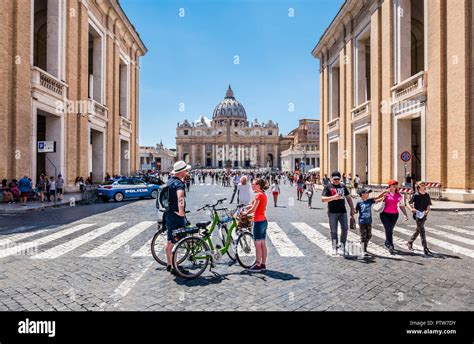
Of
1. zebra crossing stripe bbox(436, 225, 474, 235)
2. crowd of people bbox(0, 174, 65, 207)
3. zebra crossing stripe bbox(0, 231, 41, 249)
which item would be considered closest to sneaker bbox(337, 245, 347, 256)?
zebra crossing stripe bbox(436, 225, 474, 235)

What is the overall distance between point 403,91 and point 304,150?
54049mm

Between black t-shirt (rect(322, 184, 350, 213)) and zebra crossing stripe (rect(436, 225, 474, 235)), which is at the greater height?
black t-shirt (rect(322, 184, 350, 213))

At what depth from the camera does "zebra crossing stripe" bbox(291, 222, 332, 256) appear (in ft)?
27.0

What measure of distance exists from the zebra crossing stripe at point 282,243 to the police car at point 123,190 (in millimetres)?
12633

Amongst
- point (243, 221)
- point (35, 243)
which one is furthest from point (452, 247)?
point (35, 243)

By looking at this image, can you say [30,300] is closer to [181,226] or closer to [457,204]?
[181,226]

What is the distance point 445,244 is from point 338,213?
3205mm

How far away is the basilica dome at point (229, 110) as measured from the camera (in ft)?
574

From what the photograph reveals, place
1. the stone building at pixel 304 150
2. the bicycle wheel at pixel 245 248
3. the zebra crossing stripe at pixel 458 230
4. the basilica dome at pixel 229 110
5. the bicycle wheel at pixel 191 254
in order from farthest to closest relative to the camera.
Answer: the basilica dome at pixel 229 110 < the stone building at pixel 304 150 < the zebra crossing stripe at pixel 458 230 < the bicycle wheel at pixel 245 248 < the bicycle wheel at pixel 191 254

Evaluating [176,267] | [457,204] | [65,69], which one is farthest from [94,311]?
[65,69]

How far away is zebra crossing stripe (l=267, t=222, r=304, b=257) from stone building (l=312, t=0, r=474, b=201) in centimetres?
1159

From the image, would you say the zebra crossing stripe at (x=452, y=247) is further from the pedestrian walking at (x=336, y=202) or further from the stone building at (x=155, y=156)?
the stone building at (x=155, y=156)

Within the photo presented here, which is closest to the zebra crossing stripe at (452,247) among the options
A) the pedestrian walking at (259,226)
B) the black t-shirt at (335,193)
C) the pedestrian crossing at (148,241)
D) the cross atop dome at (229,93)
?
the pedestrian crossing at (148,241)

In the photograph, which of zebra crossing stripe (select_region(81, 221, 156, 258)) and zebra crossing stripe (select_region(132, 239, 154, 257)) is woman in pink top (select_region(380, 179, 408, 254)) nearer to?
zebra crossing stripe (select_region(132, 239, 154, 257))
